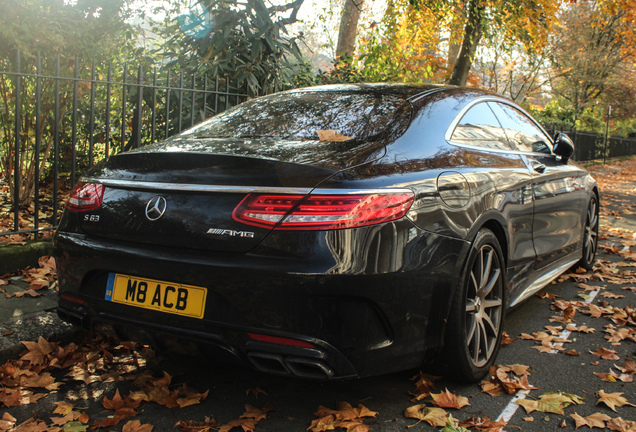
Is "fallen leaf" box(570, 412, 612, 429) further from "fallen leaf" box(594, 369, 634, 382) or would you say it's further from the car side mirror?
the car side mirror

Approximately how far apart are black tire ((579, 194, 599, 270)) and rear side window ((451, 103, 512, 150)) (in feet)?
6.56

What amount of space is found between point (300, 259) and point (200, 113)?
16.3 ft

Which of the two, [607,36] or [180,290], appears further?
[607,36]

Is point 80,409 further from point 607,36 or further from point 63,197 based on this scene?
point 607,36

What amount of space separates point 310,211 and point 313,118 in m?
1.02

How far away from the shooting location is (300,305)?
2393 mm

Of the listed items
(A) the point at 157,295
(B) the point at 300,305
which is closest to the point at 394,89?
(B) the point at 300,305

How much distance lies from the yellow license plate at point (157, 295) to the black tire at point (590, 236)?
4.04 metres

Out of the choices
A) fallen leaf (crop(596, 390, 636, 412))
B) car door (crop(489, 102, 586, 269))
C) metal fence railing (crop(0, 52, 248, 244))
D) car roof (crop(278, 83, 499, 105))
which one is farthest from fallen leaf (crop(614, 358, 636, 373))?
metal fence railing (crop(0, 52, 248, 244))

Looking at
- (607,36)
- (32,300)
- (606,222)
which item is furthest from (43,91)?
(607,36)

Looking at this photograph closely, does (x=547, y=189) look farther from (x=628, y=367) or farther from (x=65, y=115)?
(x=65, y=115)

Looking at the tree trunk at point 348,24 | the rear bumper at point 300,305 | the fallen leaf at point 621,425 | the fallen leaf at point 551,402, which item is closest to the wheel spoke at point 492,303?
the fallen leaf at point 551,402

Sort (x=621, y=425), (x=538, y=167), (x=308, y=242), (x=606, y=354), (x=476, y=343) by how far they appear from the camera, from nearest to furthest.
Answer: (x=308, y=242) < (x=621, y=425) < (x=476, y=343) < (x=606, y=354) < (x=538, y=167)

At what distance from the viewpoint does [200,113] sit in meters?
7.00
